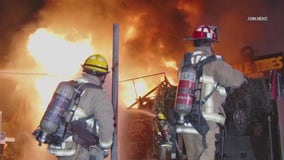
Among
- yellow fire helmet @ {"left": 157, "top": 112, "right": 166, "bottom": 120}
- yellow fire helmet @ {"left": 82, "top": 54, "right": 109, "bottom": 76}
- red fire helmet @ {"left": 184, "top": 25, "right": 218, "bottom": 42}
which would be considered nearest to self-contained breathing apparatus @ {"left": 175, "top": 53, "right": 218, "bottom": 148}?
red fire helmet @ {"left": 184, "top": 25, "right": 218, "bottom": 42}

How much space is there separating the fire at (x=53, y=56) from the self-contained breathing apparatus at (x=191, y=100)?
1180cm

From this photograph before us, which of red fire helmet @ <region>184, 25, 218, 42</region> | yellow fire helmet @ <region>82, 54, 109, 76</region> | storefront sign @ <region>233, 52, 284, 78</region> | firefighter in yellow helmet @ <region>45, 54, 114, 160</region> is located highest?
storefront sign @ <region>233, 52, 284, 78</region>

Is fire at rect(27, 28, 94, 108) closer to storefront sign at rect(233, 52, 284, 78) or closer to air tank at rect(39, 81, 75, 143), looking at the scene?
storefront sign at rect(233, 52, 284, 78)

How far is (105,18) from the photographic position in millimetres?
18766

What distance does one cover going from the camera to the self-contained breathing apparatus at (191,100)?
4695 millimetres

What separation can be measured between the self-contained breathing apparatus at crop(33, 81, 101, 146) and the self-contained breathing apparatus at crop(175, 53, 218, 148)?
45.9 inches

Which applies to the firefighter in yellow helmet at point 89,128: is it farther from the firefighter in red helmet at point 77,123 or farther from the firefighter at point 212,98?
the firefighter at point 212,98

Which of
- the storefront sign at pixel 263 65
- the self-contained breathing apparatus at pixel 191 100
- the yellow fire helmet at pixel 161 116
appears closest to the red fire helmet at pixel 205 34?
the self-contained breathing apparatus at pixel 191 100

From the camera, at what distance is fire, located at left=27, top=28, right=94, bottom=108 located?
54.1ft

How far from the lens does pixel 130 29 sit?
2066cm

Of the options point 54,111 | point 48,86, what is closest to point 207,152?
point 54,111

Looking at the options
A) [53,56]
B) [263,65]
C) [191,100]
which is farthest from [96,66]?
[263,65]

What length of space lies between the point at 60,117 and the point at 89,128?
1.31ft

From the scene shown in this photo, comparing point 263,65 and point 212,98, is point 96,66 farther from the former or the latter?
point 263,65
